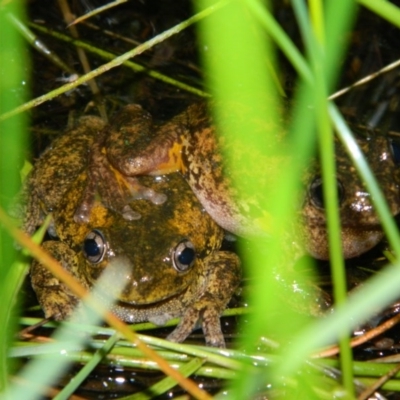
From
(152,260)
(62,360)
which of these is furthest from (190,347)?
(62,360)

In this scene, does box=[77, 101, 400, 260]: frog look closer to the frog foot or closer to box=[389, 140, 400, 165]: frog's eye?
box=[389, 140, 400, 165]: frog's eye

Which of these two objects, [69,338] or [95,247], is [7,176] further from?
[95,247]

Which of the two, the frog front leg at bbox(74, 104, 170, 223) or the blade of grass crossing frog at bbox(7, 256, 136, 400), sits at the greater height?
the frog front leg at bbox(74, 104, 170, 223)

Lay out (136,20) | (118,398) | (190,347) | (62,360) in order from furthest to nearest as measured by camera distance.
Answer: (136,20)
(118,398)
(190,347)
(62,360)

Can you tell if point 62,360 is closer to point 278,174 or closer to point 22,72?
point 278,174

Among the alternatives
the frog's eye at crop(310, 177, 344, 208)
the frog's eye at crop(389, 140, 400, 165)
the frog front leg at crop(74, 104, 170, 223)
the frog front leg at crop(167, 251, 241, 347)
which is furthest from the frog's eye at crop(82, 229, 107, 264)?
the frog's eye at crop(389, 140, 400, 165)

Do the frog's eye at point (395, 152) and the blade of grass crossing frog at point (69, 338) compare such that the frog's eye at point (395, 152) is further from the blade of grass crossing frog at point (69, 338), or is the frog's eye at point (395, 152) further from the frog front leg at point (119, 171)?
the blade of grass crossing frog at point (69, 338)

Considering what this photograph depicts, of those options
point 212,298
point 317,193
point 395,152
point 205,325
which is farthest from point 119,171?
point 395,152
